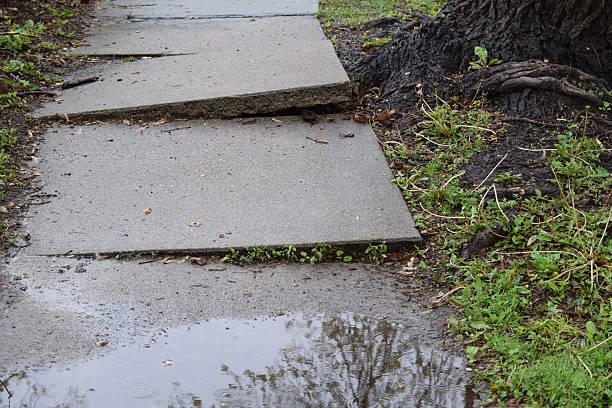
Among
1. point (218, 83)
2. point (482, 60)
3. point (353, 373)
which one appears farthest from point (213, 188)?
point (482, 60)

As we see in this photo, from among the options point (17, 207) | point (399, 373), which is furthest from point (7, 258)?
point (399, 373)

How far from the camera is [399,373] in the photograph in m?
2.53

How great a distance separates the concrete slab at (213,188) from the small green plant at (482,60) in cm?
93

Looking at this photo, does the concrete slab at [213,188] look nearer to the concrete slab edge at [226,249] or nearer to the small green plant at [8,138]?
the concrete slab edge at [226,249]

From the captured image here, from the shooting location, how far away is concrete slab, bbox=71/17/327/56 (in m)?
5.57

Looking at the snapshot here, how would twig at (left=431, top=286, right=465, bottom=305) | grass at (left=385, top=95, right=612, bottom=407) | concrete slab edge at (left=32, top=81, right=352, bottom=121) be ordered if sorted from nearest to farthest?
grass at (left=385, top=95, right=612, bottom=407), twig at (left=431, top=286, right=465, bottom=305), concrete slab edge at (left=32, top=81, right=352, bottom=121)

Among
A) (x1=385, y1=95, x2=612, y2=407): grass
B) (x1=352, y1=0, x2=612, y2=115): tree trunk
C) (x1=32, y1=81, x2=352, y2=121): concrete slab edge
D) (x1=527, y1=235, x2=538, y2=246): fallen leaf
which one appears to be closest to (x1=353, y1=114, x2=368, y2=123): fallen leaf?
(x1=32, y1=81, x2=352, y2=121): concrete slab edge

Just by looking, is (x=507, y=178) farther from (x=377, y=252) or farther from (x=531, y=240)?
(x=377, y=252)

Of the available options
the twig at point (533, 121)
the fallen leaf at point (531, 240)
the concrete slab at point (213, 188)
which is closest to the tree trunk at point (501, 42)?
the twig at point (533, 121)

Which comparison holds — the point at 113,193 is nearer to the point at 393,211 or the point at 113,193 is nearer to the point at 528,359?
the point at 393,211

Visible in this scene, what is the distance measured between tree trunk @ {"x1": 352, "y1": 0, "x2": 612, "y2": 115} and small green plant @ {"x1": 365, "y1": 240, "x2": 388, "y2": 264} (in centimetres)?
162

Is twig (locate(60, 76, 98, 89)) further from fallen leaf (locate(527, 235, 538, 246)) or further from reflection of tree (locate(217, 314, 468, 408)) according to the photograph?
fallen leaf (locate(527, 235, 538, 246))

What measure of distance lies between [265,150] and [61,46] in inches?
108

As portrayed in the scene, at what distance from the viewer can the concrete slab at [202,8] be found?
21.8 feet
